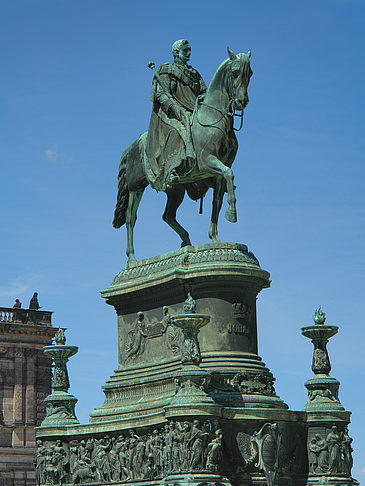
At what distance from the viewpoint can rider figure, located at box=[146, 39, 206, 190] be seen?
977 inches

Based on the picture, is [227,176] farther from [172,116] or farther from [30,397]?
[30,397]

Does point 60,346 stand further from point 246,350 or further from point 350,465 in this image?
point 350,465

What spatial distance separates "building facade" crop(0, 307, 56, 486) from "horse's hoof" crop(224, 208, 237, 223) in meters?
46.5

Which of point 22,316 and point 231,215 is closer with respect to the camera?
point 231,215

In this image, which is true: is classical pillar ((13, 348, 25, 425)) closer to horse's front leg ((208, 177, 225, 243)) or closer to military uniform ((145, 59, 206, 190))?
military uniform ((145, 59, 206, 190))

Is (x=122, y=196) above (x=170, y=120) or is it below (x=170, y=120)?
below

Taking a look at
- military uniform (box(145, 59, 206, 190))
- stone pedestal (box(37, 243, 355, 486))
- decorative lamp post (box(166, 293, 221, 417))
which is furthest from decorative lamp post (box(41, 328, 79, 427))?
decorative lamp post (box(166, 293, 221, 417))

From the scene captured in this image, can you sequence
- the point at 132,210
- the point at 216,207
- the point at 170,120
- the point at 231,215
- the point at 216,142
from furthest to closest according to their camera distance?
the point at 132,210, the point at 170,120, the point at 216,207, the point at 216,142, the point at 231,215

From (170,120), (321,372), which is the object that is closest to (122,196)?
(170,120)

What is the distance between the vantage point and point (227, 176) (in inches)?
938

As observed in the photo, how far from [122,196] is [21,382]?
1693 inches

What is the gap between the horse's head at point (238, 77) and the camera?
78.3ft

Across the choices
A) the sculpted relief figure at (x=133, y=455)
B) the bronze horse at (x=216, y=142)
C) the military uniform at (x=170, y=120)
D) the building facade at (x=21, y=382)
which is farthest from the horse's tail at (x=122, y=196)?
the building facade at (x=21, y=382)

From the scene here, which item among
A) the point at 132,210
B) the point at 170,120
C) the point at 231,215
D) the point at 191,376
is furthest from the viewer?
the point at 132,210
